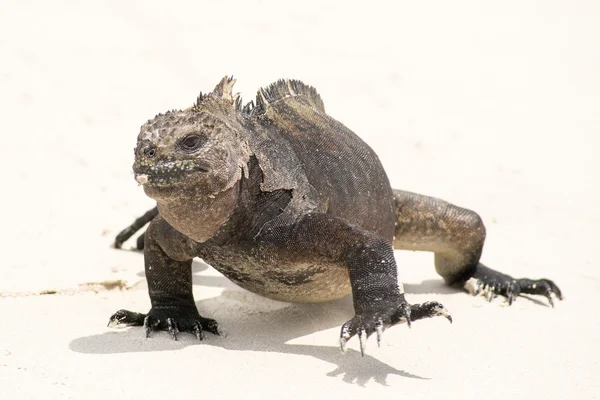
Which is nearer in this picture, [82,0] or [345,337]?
[345,337]

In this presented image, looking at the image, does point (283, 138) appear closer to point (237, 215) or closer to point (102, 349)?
point (237, 215)

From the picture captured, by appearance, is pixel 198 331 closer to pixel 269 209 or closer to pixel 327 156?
pixel 269 209

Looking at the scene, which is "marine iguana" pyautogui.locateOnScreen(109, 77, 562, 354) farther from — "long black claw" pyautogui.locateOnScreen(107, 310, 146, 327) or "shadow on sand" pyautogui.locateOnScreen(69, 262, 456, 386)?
"shadow on sand" pyautogui.locateOnScreen(69, 262, 456, 386)

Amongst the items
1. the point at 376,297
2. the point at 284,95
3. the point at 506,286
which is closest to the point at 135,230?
the point at 284,95

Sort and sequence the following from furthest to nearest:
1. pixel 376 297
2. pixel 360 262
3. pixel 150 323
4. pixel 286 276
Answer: pixel 150 323 < pixel 286 276 < pixel 360 262 < pixel 376 297

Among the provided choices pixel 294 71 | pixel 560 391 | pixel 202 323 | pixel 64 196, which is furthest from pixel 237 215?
pixel 294 71

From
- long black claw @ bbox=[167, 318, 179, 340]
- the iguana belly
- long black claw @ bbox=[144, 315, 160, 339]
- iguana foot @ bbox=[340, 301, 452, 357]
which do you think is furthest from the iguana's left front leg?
long black claw @ bbox=[144, 315, 160, 339]
